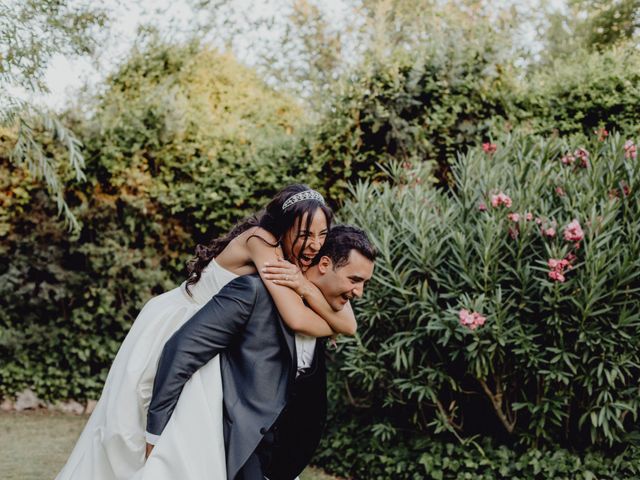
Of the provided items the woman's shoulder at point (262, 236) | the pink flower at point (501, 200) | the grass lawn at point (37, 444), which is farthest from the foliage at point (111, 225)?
the woman's shoulder at point (262, 236)

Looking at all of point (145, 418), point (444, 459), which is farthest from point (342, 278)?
point (444, 459)

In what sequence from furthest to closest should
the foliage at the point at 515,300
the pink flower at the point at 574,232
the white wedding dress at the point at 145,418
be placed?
the foliage at the point at 515,300 → the pink flower at the point at 574,232 → the white wedding dress at the point at 145,418

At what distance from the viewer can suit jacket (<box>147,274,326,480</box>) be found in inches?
105

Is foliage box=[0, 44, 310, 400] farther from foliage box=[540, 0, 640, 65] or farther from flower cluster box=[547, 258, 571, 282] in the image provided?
foliage box=[540, 0, 640, 65]

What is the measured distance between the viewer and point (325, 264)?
3070mm

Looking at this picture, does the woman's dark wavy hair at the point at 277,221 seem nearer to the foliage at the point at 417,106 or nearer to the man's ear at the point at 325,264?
the man's ear at the point at 325,264

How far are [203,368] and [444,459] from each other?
340 centimetres

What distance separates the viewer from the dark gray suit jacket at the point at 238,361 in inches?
105

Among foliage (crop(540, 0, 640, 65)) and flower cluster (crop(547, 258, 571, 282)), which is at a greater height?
foliage (crop(540, 0, 640, 65))

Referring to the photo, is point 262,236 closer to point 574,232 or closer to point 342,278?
point 342,278

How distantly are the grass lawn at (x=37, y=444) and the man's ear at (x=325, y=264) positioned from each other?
3798mm

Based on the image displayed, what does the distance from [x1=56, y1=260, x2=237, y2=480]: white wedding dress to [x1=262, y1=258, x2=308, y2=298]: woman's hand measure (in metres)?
0.25

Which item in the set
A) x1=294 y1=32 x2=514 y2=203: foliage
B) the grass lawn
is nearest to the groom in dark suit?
the grass lawn


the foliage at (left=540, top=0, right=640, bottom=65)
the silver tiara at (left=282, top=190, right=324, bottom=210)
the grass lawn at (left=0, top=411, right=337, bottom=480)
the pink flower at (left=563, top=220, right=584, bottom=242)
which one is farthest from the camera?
the foliage at (left=540, top=0, right=640, bottom=65)
